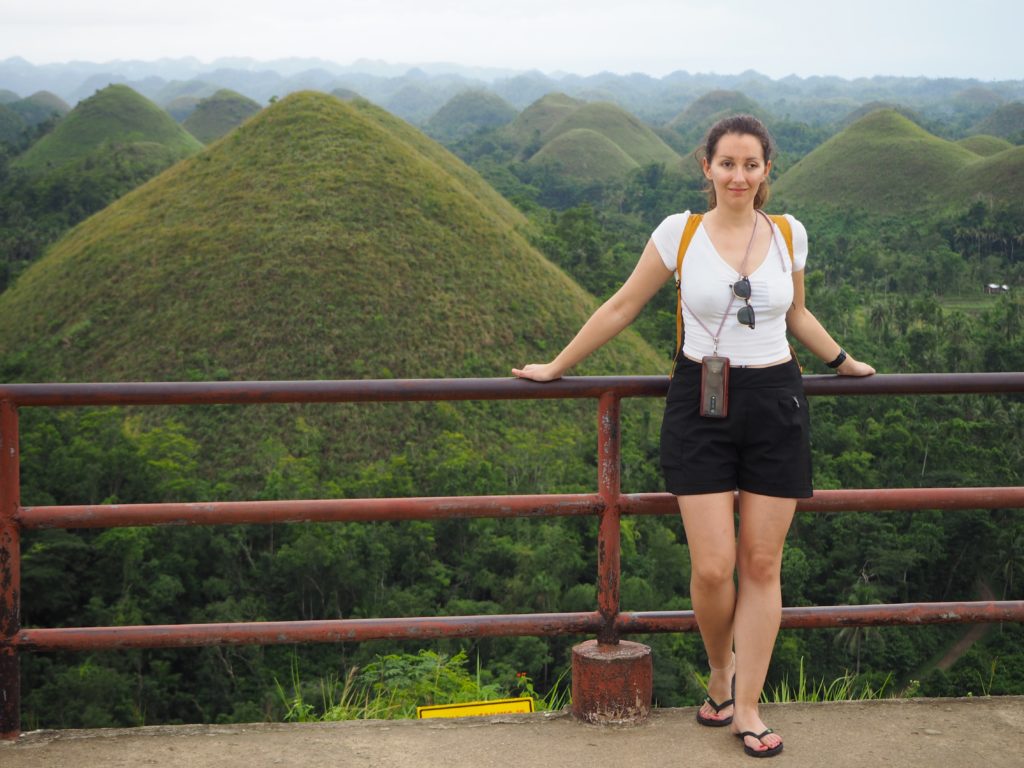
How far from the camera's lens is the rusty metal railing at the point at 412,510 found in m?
3.03

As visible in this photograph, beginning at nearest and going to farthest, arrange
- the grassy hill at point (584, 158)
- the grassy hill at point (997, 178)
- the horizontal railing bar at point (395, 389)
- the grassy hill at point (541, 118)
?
the horizontal railing bar at point (395, 389), the grassy hill at point (997, 178), the grassy hill at point (584, 158), the grassy hill at point (541, 118)

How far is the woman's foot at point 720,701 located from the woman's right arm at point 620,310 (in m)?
0.98

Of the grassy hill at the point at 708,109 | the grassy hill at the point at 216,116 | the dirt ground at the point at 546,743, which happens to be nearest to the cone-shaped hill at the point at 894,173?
the grassy hill at the point at 216,116

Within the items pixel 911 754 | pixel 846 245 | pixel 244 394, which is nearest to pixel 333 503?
pixel 244 394

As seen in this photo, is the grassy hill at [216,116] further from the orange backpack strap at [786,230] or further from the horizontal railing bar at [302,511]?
the orange backpack strap at [786,230]

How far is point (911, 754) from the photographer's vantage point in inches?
118

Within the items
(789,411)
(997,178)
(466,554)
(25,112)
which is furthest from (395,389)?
(25,112)

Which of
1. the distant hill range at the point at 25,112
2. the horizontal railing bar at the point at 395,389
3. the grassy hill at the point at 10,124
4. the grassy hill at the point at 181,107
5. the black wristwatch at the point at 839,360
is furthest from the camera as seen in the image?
the grassy hill at the point at 181,107

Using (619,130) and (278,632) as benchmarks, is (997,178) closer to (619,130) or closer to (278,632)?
(619,130)

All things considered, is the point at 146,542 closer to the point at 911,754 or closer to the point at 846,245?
the point at 911,754

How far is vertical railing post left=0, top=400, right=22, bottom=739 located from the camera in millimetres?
2988

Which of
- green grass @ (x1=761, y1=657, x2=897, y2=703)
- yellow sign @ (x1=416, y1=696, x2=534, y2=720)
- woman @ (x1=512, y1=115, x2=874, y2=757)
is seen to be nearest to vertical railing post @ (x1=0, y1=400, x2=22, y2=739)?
yellow sign @ (x1=416, y1=696, x2=534, y2=720)

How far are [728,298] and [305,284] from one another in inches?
1287

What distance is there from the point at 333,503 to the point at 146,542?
19.8 m
